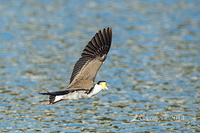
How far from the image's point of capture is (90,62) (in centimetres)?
1207

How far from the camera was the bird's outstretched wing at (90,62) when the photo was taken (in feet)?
38.8

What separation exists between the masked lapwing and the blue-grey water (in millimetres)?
925

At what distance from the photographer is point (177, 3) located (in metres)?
35.8

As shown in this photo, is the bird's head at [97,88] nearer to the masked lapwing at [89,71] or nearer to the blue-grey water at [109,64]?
the masked lapwing at [89,71]

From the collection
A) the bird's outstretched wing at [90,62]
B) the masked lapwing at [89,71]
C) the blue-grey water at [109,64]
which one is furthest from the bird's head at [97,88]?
the blue-grey water at [109,64]

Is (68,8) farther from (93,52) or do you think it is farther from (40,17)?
(93,52)

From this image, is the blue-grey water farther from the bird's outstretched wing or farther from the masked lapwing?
the bird's outstretched wing

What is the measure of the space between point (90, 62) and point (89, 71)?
0.74 ft

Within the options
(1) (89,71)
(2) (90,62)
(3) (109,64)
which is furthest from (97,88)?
(3) (109,64)

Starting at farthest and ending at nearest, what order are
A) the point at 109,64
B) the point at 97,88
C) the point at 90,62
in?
the point at 109,64, the point at 90,62, the point at 97,88

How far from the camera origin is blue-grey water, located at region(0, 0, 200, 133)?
1314 centimetres

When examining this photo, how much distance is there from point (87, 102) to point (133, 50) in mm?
8194

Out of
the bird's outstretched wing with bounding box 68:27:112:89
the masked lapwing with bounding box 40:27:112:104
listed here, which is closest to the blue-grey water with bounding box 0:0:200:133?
the masked lapwing with bounding box 40:27:112:104

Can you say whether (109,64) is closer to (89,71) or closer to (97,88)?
(89,71)
